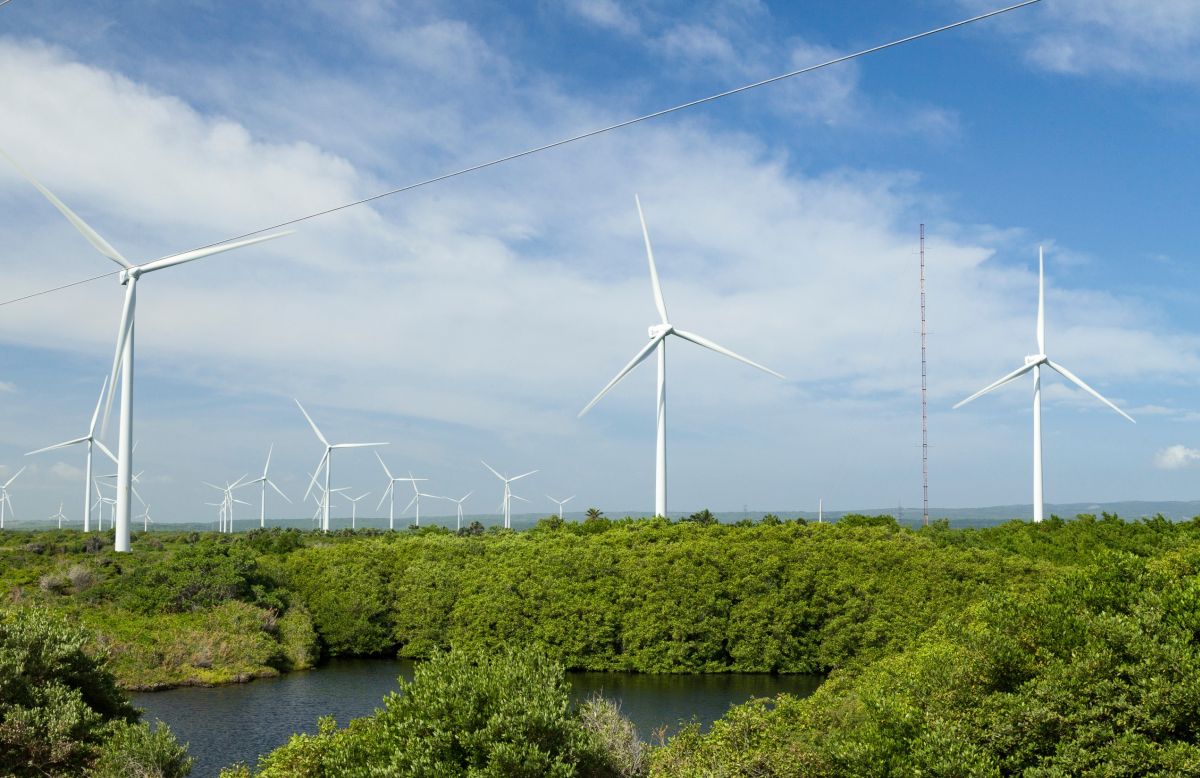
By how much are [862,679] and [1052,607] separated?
10744 mm

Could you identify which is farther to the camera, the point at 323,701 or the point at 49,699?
the point at 323,701

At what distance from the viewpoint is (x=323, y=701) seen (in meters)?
50.0

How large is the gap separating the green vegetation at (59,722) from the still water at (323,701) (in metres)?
9.48

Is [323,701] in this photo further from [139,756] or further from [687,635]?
[139,756]

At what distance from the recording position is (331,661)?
6500 centimetres

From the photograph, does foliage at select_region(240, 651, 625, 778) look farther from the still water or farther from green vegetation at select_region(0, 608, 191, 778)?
the still water

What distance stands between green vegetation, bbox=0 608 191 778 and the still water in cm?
948

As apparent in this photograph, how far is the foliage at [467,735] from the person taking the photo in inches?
771

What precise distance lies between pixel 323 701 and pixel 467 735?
111 feet

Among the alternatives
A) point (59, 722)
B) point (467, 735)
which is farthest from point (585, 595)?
point (467, 735)

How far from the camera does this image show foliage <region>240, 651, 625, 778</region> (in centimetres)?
1959

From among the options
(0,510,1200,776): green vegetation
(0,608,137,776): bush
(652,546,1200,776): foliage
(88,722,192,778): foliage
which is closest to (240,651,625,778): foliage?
(0,510,1200,776): green vegetation

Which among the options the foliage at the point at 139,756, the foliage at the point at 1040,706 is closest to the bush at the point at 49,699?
the foliage at the point at 139,756

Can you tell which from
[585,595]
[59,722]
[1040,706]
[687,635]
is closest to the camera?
[1040,706]
